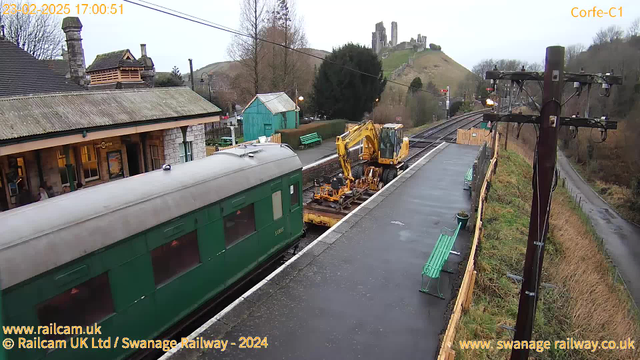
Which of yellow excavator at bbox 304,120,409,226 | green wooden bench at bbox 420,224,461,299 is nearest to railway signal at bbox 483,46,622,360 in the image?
green wooden bench at bbox 420,224,461,299

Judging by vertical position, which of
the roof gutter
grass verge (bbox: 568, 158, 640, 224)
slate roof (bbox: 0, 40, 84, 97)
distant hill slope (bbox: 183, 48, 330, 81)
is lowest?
grass verge (bbox: 568, 158, 640, 224)

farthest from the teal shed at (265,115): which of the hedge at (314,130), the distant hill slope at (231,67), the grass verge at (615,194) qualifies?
the grass verge at (615,194)

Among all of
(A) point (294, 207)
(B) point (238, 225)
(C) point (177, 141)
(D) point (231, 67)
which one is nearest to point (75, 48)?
(C) point (177, 141)

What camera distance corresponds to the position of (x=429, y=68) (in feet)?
339

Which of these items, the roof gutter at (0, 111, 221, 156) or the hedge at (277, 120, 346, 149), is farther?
the hedge at (277, 120, 346, 149)

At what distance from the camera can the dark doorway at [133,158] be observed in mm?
15477

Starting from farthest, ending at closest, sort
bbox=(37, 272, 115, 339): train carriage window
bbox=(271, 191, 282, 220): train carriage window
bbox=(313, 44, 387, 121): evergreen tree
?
bbox=(313, 44, 387, 121): evergreen tree
bbox=(271, 191, 282, 220): train carriage window
bbox=(37, 272, 115, 339): train carriage window

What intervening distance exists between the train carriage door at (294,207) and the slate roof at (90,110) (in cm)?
652

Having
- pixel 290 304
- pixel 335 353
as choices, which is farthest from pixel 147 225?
pixel 335 353

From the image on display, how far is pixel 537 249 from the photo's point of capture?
4.88 m

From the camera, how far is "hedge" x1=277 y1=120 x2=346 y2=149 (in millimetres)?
27688

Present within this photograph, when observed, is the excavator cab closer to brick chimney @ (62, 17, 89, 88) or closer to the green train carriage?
the green train carriage

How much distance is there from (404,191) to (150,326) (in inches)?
462

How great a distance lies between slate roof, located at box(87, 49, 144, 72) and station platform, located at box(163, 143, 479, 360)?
14177 millimetres
